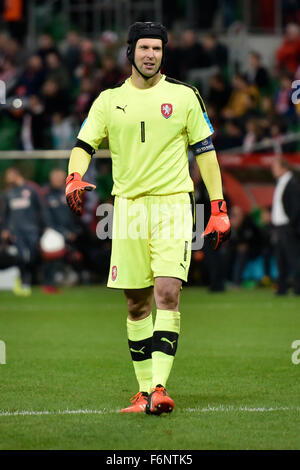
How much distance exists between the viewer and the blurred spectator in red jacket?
22.6 metres

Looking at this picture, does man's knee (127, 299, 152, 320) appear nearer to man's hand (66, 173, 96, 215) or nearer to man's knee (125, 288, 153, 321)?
man's knee (125, 288, 153, 321)

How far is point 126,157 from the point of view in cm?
721

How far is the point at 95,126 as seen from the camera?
7309mm

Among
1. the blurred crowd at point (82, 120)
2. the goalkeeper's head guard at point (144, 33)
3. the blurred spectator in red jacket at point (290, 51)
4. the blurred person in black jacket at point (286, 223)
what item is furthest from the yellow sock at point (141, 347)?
the blurred spectator in red jacket at point (290, 51)

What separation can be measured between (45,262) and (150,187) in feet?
40.0

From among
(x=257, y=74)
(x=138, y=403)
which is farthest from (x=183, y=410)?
(x=257, y=74)

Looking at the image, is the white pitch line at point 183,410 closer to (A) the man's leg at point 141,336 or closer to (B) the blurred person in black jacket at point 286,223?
(A) the man's leg at point 141,336

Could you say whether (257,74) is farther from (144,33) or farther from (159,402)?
(159,402)

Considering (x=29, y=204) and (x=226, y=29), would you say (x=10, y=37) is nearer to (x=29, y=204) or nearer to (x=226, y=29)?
(x=226, y=29)

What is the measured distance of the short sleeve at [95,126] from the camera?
7.29 meters

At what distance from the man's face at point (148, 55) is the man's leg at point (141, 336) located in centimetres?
151

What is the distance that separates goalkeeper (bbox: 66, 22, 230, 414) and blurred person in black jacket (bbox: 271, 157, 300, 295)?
33.2ft

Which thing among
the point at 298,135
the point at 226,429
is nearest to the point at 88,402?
the point at 226,429

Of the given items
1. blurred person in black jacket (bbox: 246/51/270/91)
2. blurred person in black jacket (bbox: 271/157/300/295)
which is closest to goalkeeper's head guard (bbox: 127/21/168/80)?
blurred person in black jacket (bbox: 271/157/300/295)
